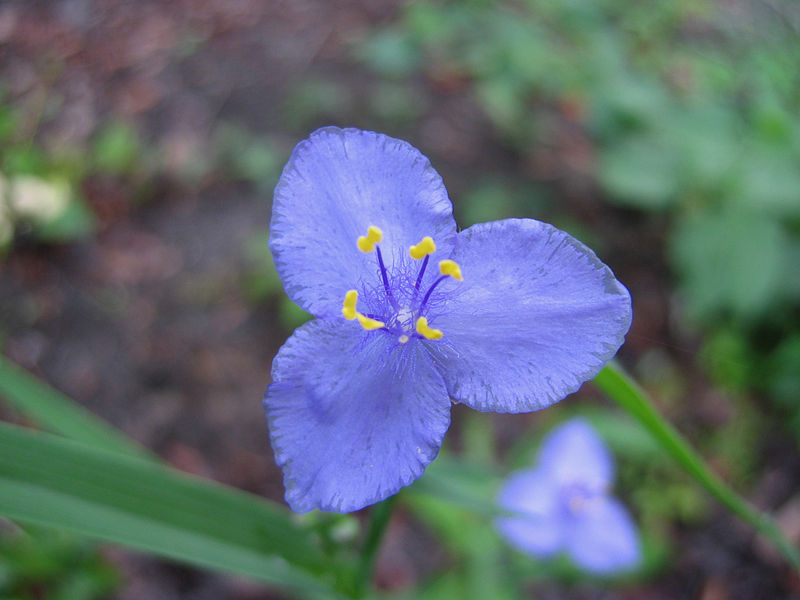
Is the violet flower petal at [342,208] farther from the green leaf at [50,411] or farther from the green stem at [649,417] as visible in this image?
the green leaf at [50,411]

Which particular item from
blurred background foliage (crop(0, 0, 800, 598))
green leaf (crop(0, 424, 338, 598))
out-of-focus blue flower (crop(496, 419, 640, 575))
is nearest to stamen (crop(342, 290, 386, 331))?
green leaf (crop(0, 424, 338, 598))

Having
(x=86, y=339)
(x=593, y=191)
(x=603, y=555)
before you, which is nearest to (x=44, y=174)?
(x=86, y=339)

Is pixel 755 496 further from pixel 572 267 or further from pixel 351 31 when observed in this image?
pixel 351 31

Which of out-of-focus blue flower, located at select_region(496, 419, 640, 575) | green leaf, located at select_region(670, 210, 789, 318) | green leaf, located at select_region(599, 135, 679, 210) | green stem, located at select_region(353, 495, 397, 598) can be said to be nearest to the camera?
green stem, located at select_region(353, 495, 397, 598)

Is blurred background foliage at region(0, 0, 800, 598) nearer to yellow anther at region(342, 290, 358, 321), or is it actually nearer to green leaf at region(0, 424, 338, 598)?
green leaf at region(0, 424, 338, 598)

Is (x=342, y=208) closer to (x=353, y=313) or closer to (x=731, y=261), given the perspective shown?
(x=353, y=313)

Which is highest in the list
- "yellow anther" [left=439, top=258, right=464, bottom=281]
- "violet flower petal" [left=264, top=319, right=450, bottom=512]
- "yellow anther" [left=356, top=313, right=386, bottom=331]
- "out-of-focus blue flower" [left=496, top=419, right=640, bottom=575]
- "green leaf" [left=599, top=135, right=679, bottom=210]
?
"yellow anther" [left=439, top=258, right=464, bottom=281]
